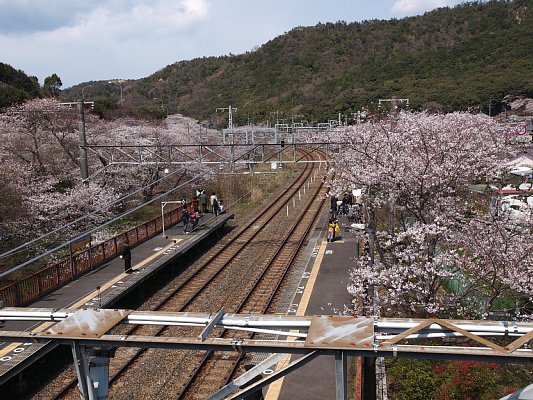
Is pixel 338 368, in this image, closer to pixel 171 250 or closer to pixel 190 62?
pixel 171 250

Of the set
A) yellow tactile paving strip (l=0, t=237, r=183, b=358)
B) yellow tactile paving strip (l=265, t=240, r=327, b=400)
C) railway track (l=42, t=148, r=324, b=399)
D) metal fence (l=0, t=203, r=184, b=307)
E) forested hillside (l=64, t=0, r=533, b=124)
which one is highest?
forested hillside (l=64, t=0, r=533, b=124)

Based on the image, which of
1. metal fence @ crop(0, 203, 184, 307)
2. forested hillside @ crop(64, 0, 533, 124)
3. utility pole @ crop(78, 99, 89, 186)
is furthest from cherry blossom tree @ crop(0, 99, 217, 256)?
forested hillside @ crop(64, 0, 533, 124)

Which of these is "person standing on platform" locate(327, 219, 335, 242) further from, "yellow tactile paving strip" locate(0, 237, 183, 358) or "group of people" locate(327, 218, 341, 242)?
"yellow tactile paving strip" locate(0, 237, 183, 358)

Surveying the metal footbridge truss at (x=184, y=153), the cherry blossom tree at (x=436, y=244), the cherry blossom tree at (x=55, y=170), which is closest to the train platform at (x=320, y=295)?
the cherry blossom tree at (x=436, y=244)

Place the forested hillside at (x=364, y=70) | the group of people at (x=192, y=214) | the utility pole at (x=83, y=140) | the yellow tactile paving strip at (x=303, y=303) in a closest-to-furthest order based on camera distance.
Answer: the yellow tactile paving strip at (x=303, y=303) → the group of people at (x=192, y=214) → the utility pole at (x=83, y=140) → the forested hillside at (x=364, y=70)

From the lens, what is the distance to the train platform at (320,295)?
8.88 m

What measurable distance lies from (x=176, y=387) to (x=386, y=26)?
137531mm

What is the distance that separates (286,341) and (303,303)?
31.1 feet

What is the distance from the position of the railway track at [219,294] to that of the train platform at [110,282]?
0.88 meters

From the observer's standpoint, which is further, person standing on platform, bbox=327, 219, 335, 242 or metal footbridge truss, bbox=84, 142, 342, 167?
person standing on platform, bbox=327, 219, 335, 242

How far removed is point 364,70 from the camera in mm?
111562

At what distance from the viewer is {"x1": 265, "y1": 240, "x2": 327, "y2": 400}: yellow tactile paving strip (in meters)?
8.78

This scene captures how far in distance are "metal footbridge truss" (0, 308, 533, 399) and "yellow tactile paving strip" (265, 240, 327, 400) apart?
2811 mm

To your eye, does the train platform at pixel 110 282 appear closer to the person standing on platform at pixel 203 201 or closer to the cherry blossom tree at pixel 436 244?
the person standing on platform at pixel 203 201
